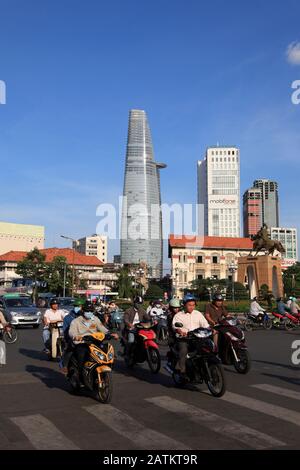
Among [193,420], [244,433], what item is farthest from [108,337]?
[244,433]

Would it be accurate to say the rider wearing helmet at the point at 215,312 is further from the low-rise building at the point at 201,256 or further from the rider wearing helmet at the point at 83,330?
the low-rise building at the point at 201,256

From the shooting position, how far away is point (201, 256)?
12006cm

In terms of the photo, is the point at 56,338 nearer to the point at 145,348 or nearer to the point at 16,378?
the point at 16,378

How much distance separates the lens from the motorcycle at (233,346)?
10.5 meters

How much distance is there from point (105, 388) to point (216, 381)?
181 cm

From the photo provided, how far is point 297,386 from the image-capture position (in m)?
9.13

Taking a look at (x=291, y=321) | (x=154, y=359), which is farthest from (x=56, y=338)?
(x=291, y=321)

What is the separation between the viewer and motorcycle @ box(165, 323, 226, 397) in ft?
26.3

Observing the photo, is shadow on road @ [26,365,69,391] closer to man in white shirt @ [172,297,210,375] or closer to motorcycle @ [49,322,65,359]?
motorcycle @ [49,322,65,359]

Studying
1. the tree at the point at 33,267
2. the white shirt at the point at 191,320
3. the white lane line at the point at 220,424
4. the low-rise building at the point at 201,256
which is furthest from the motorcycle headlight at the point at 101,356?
the low-rise building at the point at 201,256

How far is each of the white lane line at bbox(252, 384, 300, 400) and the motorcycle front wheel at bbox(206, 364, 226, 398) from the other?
3.58 feet

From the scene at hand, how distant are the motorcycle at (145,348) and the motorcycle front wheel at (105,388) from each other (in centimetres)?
317
